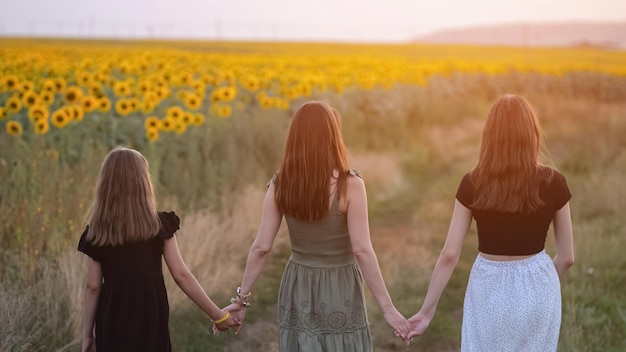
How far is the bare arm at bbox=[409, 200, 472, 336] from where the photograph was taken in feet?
13.8

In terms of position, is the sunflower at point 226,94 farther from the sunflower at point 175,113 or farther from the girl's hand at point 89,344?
the girl's hand at point 89,344

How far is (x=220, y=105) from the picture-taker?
12383 mm

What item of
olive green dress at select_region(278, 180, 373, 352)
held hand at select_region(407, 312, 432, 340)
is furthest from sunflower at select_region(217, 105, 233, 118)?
olive green dress at select_region(278, 180, 373, 352)

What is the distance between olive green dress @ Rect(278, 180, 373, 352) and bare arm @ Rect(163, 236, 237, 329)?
37 centimetres

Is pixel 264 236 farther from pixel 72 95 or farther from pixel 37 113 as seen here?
pixel 72 95

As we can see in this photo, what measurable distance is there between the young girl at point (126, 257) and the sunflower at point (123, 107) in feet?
20.6

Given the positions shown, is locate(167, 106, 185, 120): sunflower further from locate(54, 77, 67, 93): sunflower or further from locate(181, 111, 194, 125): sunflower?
locate(54, 77, 67, 93): sunflower

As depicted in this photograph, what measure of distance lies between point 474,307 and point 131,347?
4.75 ft

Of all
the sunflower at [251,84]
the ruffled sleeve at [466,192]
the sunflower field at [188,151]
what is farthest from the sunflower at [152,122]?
the ruffled sleeve at [466,192]

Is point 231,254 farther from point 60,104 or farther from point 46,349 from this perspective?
point 60,104

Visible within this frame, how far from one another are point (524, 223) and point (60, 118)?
20.4 ft

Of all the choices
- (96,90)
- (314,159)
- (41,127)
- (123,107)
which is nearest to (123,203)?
(314,159)

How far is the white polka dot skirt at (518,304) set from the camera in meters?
4.08

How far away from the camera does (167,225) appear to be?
402 centimetres
